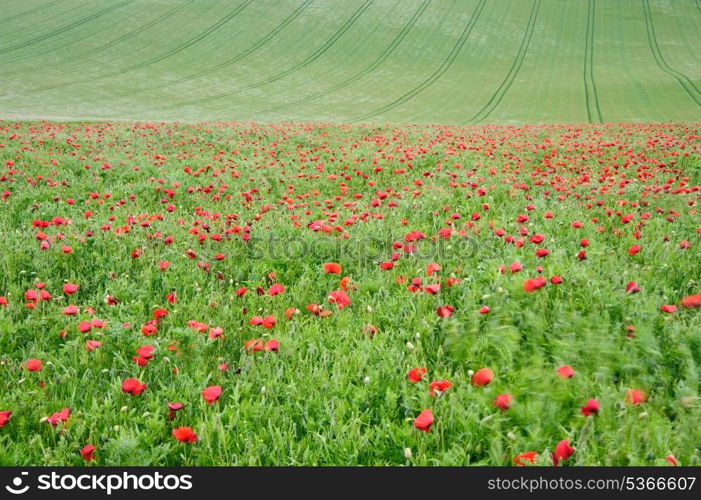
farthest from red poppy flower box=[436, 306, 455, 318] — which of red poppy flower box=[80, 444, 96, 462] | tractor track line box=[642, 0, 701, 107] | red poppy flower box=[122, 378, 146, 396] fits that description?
tractor track line box=[642, 0, 701, 107]

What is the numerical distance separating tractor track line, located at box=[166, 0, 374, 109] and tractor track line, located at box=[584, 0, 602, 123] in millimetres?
27481

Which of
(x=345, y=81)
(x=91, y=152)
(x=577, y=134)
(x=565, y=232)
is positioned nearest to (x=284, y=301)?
(x=565, y=232)

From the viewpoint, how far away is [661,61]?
49.6m

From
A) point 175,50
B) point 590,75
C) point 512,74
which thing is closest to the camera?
point 590,75

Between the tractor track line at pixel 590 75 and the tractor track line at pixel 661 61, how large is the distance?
646cm

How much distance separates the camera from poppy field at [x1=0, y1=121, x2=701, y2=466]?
2.13 meters

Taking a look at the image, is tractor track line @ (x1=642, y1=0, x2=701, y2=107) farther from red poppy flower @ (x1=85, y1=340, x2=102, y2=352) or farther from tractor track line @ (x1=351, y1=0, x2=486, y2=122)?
red poppy flower @ (x1=85, y1=340, x2=102, y2=352)

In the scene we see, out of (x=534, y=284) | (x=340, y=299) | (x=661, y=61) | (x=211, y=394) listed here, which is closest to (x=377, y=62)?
(x=661, y=61)

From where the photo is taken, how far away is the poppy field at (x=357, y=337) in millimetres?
2131

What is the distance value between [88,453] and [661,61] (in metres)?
62.1

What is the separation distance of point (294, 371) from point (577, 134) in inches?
522

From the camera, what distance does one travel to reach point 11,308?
3301mm

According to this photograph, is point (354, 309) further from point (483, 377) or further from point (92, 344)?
point (92, 344)

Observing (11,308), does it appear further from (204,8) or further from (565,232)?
(204,8)
